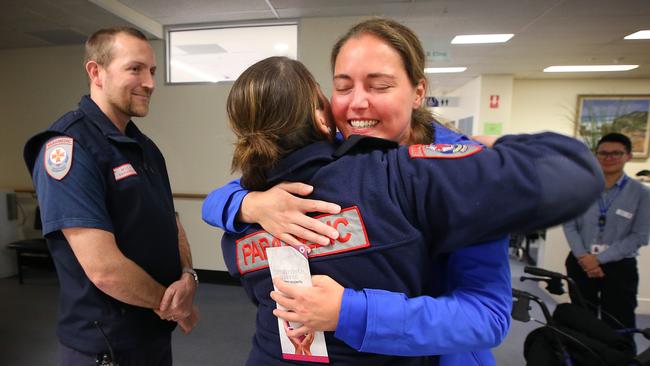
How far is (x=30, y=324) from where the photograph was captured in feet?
10.2

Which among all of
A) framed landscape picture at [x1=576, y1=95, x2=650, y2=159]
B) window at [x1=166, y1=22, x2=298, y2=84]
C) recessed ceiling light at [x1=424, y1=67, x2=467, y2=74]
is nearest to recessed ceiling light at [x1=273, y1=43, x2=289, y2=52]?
window at [x1=166, y1=22, x2=298, y2=84]

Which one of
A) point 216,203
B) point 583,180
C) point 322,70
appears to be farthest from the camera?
point 322,70

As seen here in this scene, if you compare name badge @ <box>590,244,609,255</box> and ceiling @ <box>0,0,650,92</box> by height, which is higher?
ceiling @ <box>0,0,650,92</box>

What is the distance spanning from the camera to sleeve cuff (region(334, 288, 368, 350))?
23.3 inches

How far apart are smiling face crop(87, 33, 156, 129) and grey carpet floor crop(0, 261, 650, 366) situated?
2027 mm

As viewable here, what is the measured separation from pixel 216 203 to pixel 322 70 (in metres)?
3.21

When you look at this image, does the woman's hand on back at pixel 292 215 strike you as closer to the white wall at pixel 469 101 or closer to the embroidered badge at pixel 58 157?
the embroidered badge at pixel 58 157

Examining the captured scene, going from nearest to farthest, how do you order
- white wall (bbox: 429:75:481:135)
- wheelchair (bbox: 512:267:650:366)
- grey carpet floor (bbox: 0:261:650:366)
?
1. wheelchair (bbox: 512:267:650:366)
2. grey carpet floor (bbox: 0:261:650:366)
3. white wall (bbox: 429:75:481:135)

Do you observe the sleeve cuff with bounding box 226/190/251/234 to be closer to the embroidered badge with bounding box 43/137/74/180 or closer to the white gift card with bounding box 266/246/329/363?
the white gift card with bounding box 266/246/329/363

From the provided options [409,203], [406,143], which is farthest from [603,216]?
[409,203]

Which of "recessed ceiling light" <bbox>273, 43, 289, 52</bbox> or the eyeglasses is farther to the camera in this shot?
"recessed ceiling light" <bbox>273, 43, 289, 52</bbox>

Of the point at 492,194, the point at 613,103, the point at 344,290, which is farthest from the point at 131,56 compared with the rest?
the point at 613,103

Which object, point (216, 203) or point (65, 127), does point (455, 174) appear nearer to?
point (216, 203)

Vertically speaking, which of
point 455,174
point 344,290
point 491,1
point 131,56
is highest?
point 491,1
